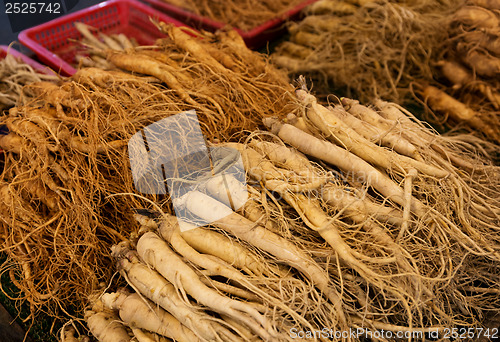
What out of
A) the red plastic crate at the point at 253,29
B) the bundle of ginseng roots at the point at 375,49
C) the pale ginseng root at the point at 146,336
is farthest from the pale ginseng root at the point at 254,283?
the red plastic crate at the point at 253,29

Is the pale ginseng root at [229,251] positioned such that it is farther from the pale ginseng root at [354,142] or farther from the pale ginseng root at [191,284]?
the pale ginseng root at [354,142]

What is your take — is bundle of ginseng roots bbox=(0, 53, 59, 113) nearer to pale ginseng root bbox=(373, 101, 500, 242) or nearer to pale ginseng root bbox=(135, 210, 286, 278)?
pale ginseng root bbox=(135, 210, 286, 278)

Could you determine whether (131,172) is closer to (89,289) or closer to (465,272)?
(89,289)

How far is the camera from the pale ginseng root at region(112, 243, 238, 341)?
55.9 inches

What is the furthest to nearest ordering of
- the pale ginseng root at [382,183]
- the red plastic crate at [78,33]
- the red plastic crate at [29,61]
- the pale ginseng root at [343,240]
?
the red plastic crate at [78,33], the red plastic crate at [29,61], the pale ginseng root at [382,183], the pale ginseng root at [343,240]

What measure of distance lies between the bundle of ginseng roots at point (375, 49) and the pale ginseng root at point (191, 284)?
2233mm

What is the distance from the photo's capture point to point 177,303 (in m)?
1.50

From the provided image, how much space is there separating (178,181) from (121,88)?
0.70 metres

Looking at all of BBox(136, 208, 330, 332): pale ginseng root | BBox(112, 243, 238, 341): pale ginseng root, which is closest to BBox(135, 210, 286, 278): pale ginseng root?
BBox(136, 208, 330, 332): pale ginseng root

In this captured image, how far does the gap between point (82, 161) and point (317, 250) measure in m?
1.24

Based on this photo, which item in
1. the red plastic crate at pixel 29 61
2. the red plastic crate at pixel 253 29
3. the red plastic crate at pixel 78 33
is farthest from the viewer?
the red plastic crate at pixel 253 29

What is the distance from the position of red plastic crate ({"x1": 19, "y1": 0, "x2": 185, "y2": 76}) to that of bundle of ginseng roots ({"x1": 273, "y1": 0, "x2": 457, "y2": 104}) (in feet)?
4.17

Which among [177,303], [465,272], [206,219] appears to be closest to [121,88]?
[206,219]

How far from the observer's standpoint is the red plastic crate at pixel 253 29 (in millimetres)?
3636
